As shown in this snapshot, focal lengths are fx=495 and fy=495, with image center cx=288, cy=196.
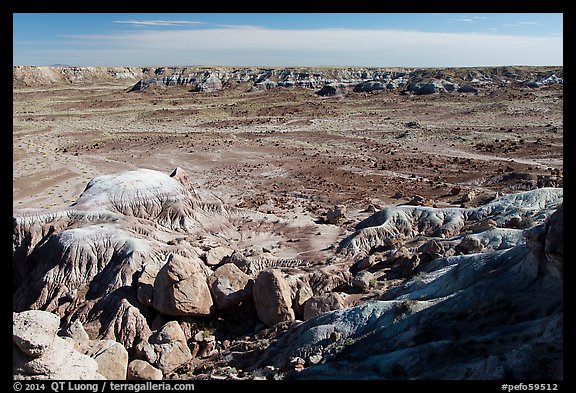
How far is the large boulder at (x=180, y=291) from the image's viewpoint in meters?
13.3

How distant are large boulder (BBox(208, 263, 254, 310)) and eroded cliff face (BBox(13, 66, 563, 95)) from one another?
251ft

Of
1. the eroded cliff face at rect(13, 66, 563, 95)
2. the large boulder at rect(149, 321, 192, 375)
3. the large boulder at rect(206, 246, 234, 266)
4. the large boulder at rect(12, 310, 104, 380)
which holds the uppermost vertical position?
the eroded cliff face at rect(13, 66, 563, 95)

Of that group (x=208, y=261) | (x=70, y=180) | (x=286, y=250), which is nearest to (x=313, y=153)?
(x=70, y=180)

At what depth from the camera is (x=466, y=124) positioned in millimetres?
56156

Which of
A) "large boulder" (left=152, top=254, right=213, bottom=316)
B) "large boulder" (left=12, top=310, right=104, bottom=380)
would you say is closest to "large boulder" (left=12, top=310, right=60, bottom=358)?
"large boulder" (left=12, top=310, right=104, bottom=380)

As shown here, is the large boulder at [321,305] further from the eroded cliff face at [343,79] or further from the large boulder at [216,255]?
the eroded cliff face at [343,79]

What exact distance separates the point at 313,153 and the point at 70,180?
64.5ft

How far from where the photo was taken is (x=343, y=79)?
346 feet

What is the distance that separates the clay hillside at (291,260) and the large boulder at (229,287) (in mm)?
52

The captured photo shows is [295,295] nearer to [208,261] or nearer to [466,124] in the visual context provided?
[208,261]

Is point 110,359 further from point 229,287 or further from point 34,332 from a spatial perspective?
point 229,287

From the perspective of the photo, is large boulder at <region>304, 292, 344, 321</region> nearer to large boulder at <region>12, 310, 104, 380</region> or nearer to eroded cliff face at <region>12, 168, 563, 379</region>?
eroded cliff face at <region>12, 168, 563, 379</region>

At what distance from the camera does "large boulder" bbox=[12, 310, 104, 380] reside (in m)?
8.36

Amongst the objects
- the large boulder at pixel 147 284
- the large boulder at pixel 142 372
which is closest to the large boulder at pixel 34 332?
the large boulder at pixel 142 372
